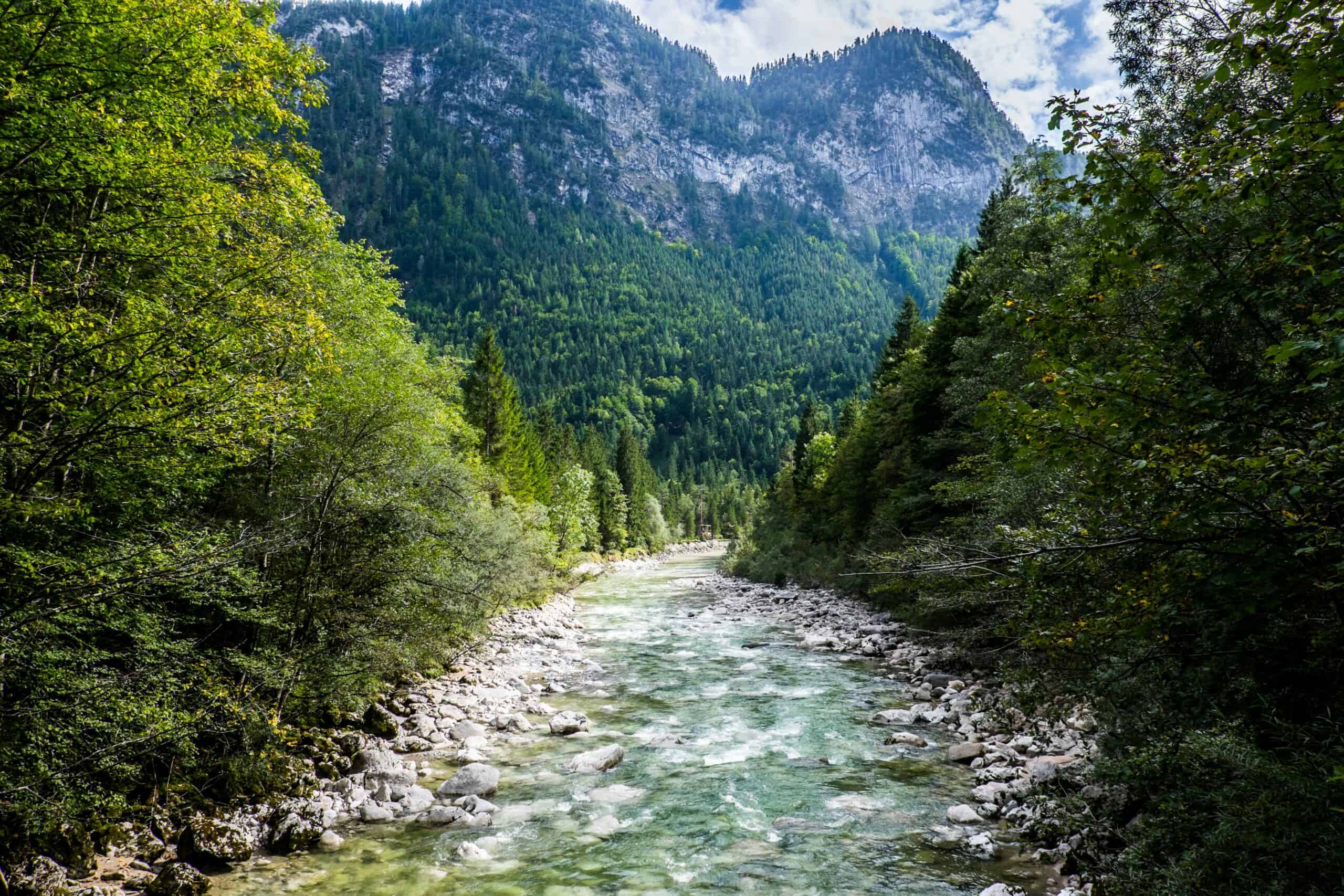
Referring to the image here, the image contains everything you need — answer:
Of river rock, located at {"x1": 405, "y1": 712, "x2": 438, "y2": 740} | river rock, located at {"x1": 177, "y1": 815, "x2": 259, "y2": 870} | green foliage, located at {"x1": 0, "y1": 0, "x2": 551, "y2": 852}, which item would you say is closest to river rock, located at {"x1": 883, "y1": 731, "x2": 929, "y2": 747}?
river rock, located at {"x1": 405, "y1": 712, "x2": 438, "y2": 740}

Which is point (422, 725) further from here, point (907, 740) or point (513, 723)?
point (907, 740)

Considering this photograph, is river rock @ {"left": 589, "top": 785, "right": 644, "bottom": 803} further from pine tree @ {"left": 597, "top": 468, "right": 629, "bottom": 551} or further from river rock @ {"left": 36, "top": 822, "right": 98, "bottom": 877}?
pine tree @ {"left": 597, "top": 468, "right": 629, "bottom": 551}

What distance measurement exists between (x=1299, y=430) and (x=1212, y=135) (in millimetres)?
2017

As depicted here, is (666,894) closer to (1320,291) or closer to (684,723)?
(684,723)

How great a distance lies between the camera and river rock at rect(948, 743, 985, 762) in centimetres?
1112

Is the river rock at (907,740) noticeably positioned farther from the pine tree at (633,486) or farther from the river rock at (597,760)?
the pine tree at (633,486)

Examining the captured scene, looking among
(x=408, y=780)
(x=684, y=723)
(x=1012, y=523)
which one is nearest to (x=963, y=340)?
(x=1012, y=523)

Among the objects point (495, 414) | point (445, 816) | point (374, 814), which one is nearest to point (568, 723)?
point (445, 816)

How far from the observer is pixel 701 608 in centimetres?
3450

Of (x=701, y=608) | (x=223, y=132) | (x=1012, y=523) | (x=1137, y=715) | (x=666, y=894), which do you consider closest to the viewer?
(x=1137, y=715)

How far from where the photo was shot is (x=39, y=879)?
21.3 feet

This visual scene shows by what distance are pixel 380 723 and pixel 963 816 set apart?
1069 centimetres

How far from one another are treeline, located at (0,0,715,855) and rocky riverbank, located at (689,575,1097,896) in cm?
913

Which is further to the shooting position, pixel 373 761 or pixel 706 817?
pixel 373 761
